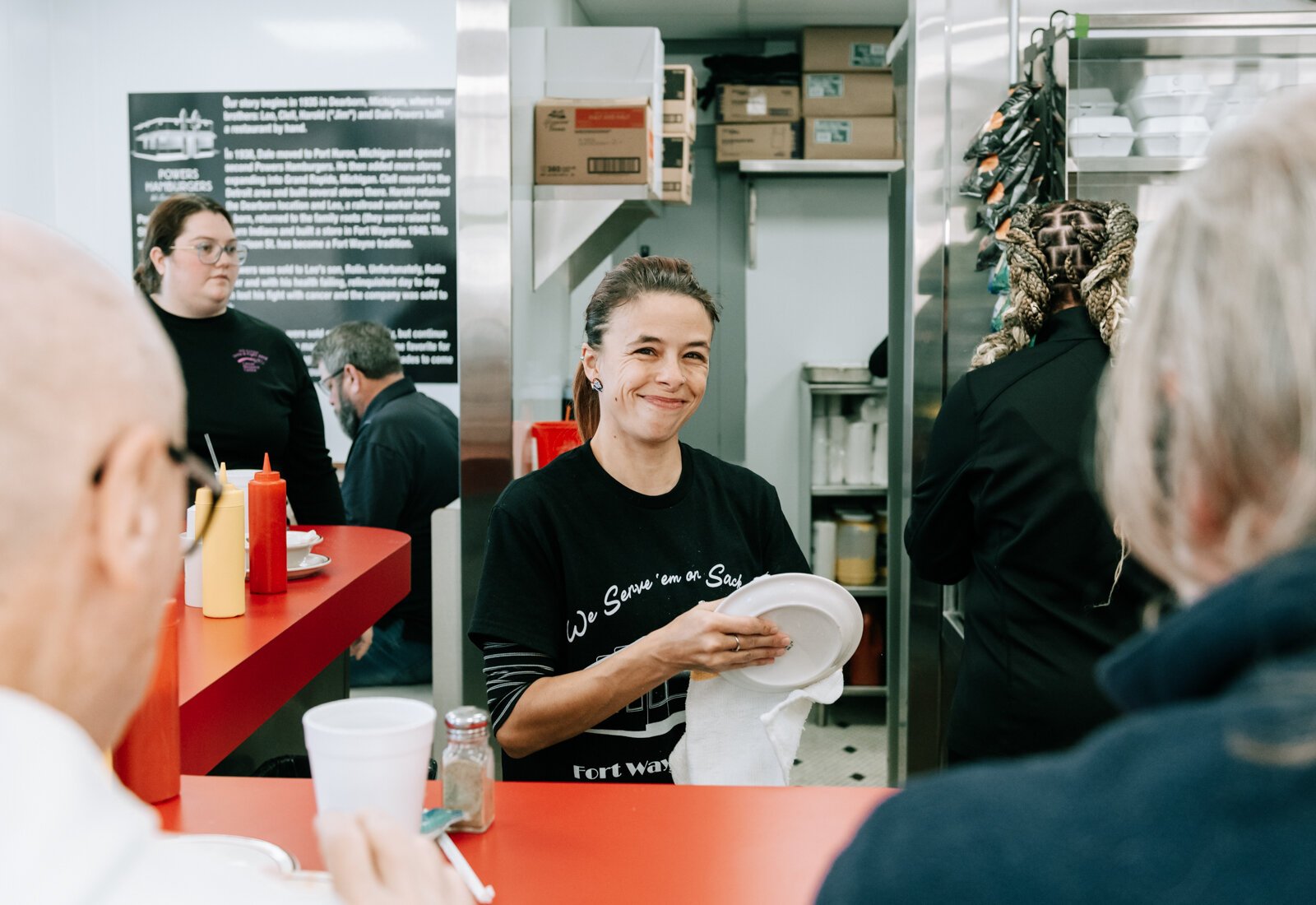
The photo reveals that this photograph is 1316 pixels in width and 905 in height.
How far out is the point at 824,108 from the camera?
5016mm

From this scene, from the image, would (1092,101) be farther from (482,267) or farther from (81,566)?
(81,566)

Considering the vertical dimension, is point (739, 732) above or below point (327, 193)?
below

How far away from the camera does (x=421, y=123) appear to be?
438cm

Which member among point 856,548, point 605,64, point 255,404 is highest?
point 605,64

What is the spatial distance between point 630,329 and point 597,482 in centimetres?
27

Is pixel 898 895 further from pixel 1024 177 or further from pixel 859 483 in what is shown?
pixel 859 483

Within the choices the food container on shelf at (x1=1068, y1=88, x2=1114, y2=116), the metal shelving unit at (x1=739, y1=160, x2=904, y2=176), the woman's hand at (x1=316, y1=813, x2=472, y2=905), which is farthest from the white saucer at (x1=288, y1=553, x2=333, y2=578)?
the metal shelving unit at (x1=739, y1=160, x2=904, y2=176)

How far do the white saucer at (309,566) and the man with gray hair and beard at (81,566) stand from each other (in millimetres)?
1584

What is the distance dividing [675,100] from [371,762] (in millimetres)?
2767

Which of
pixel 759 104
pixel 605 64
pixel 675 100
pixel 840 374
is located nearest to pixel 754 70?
pixel 759 104

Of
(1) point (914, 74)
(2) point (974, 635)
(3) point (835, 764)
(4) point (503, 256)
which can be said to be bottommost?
(3) point (835, 764)

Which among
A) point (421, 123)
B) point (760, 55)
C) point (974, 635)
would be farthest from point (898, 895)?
point (760, 55)

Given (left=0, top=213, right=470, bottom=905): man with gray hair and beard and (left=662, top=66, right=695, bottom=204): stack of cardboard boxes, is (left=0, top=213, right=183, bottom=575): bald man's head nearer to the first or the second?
(left=0, top=213, right=470, bottom=905): man with gray hair and beard

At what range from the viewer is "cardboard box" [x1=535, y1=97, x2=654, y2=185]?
294cm
